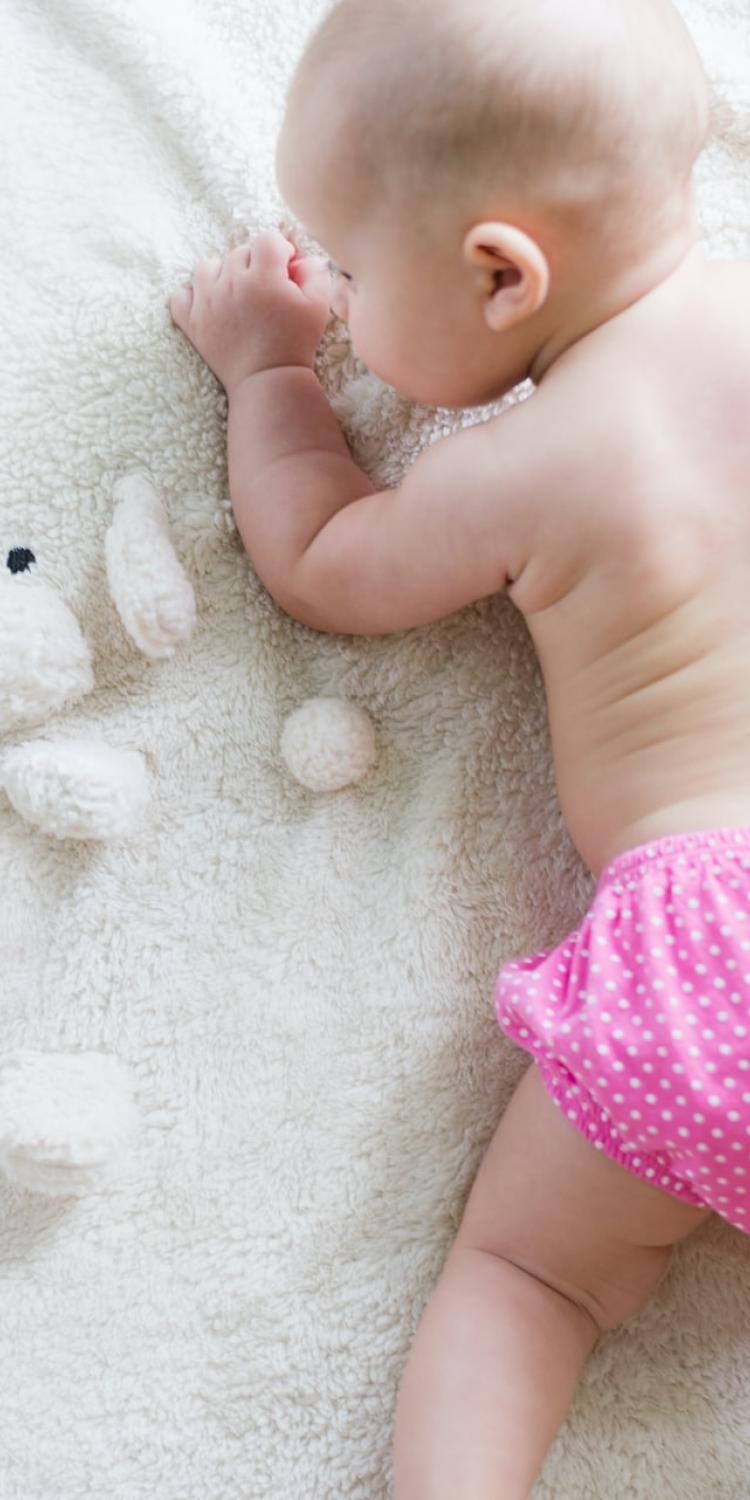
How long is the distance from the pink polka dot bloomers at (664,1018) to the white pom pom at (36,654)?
1.18ft

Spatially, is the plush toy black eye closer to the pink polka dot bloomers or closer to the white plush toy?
the white plush toy

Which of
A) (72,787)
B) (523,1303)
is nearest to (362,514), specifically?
(72,787)

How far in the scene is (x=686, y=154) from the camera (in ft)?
2.54

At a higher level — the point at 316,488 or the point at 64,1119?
the point at 316,488

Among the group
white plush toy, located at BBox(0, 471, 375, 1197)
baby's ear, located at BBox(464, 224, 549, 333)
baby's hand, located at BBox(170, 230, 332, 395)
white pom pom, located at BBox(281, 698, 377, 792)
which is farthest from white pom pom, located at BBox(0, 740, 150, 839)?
baby's ear, located at BBox(464, 224, 549, 333)

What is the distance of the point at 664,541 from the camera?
0.81 m

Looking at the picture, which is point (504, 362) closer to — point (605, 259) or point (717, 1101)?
point (605, 259)

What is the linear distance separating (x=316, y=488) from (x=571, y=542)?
0.19 m

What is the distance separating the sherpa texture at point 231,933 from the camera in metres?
0.91

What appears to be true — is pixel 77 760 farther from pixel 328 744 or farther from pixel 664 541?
pixel 664 541

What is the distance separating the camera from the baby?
2.43 feet

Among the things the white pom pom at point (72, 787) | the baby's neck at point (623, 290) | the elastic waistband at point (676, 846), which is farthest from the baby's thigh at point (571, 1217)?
the baby's neck at point (623, 290)

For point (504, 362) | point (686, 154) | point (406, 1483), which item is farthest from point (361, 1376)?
point (686, 154)

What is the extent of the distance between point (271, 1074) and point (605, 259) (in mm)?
562
